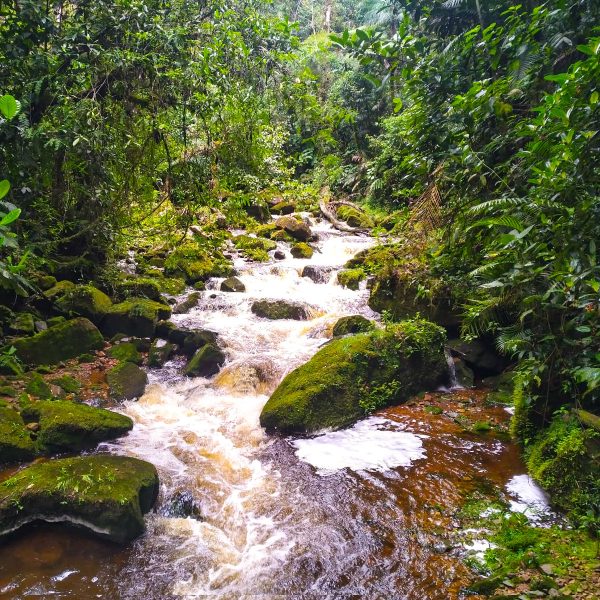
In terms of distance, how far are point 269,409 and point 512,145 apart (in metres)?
4.94

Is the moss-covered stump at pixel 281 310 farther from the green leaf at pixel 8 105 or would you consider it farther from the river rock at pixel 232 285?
the green leaf at pixel 8 105

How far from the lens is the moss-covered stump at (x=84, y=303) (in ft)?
27.2

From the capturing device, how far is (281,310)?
10250 millimetres

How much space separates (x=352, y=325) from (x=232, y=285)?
15.3ft

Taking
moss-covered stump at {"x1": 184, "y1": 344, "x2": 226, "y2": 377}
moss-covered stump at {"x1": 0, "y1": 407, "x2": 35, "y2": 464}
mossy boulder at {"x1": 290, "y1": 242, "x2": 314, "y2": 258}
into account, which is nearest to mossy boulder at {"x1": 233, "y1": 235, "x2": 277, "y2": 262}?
mossy boulder at {"x1": 290, "y1": 242, "x2": 314, "y2": 258}

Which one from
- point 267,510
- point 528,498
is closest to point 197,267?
point 267,510

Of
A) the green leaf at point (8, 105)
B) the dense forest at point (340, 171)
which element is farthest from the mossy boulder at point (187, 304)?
the green leaf at point (8, 105)

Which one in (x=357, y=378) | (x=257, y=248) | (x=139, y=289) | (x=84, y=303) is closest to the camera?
(x=357, y=378)

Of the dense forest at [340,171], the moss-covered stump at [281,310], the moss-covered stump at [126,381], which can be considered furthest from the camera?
the moss-covered stump at [281,310]

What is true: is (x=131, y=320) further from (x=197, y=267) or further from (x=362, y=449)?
(x=362, y=449)

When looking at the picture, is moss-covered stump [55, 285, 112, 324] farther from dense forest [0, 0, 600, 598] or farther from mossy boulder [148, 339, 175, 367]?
mossy boulder [148, 339, 175, 367]

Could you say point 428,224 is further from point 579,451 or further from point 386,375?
point 579,451

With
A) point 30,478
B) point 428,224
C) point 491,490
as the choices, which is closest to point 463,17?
point 428,224

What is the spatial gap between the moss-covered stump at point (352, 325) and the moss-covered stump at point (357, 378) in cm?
101
